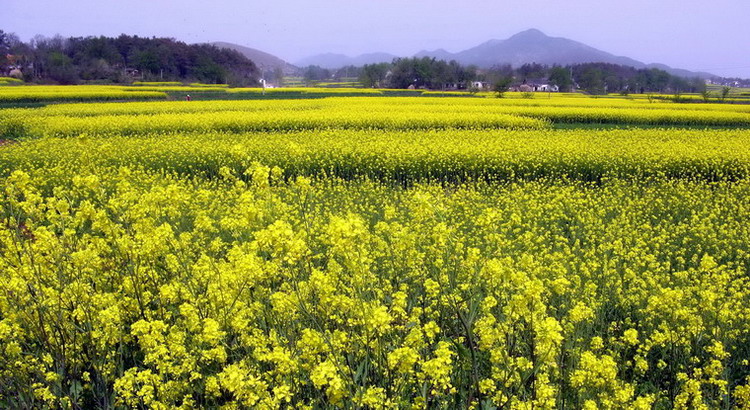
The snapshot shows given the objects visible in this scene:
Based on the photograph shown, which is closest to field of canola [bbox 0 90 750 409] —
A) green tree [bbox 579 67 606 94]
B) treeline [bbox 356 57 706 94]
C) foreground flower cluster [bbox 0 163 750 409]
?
foreground flower cluster [bbox 0 163 750 409]

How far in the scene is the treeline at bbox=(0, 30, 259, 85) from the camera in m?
79.6

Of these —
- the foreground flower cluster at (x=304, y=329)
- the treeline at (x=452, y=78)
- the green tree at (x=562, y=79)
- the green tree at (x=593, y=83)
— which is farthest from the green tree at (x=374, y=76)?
the foreground flower cluster at (x=304, y=329)

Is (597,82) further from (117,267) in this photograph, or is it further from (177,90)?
(117,267)

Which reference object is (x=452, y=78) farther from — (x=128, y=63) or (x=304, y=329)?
(x=304, y=329)

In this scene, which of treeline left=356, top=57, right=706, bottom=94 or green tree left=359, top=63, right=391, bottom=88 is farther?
green tree left=359, top=63, right=391, bottom=88

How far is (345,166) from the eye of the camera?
14453 mm

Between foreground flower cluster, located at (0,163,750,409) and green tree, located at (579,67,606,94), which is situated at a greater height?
green tree, located at (579,67,606,94)

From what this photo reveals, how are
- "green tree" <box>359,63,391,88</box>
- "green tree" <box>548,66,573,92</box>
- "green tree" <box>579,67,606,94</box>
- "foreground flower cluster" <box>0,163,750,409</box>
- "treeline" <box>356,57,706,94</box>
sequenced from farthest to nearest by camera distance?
"green tree" <box>359,63,391,88</box>
"green tree" <box>548,66,573,92</box>
"treeline" <box>356,57,706,94</box>
"green tree" <box>579,67,606,94</box>
"foreground flower cluster" <box>0,163,750,409</box>

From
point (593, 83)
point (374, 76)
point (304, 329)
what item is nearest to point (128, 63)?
point (374, 76)

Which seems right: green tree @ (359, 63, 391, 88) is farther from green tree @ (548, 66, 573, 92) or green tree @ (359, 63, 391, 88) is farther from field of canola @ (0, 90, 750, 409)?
field of canola @ (0, 90, 750, 409)

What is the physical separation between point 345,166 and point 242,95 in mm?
43439

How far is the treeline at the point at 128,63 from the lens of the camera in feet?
261

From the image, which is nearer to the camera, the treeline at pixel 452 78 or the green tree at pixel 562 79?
the treeline at pixel 452 78

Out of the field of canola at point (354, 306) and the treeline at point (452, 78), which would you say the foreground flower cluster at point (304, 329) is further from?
the treeline at point (452, 78)
